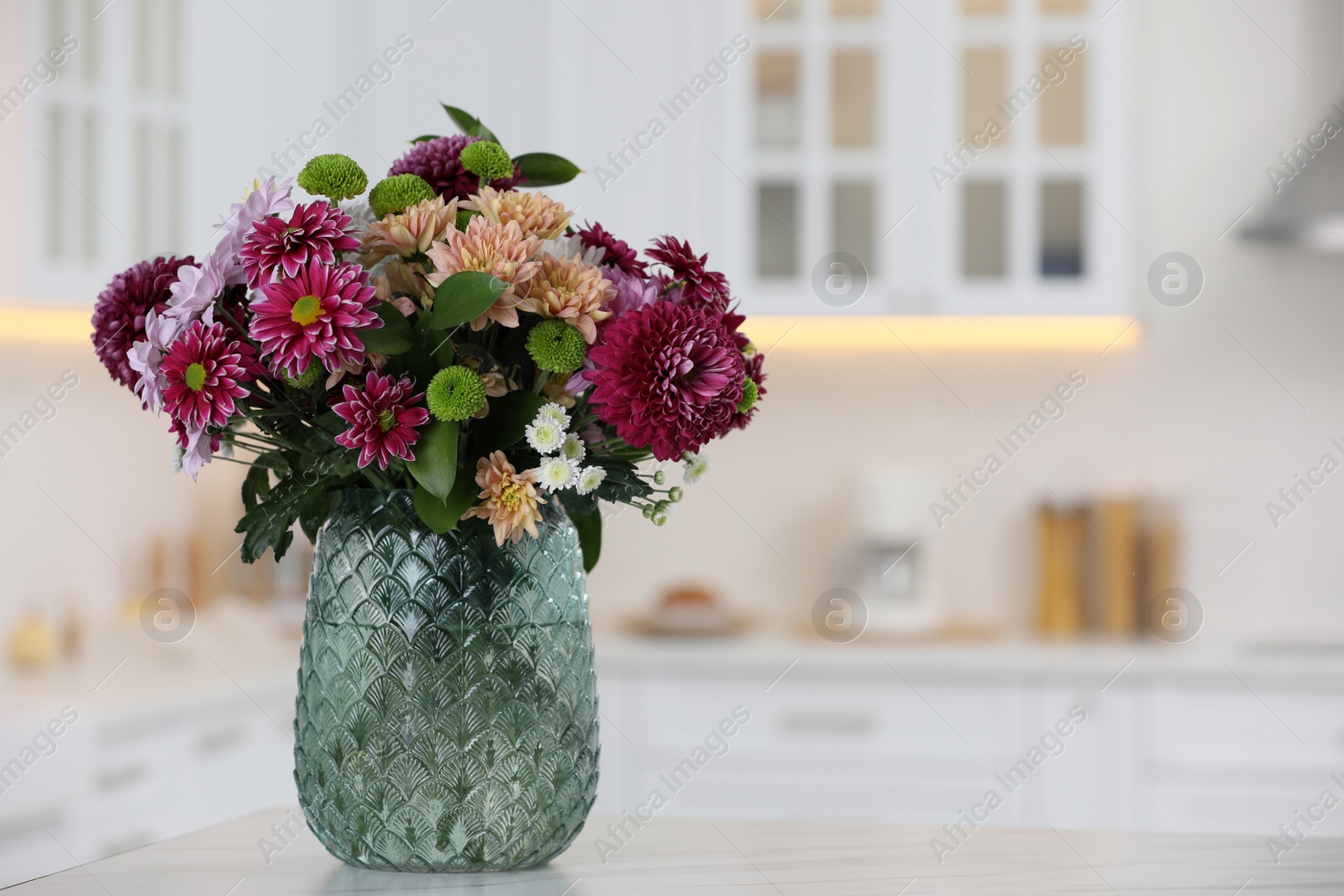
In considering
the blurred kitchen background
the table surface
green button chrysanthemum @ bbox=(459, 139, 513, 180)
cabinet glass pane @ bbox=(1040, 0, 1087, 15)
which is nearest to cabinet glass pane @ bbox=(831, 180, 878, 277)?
the blurred kitchen background

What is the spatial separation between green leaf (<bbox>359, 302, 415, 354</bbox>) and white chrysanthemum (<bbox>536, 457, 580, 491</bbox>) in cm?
10

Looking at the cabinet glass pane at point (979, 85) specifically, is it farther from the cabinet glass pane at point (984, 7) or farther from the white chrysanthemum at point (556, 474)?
the white chrysanthemum at point (556, 474)

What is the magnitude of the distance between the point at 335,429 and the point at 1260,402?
2521 millimetres

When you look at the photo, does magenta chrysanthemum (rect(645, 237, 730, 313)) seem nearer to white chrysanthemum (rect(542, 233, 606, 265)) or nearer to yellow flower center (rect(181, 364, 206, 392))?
white chrysanthemum (rect(542, 233, 606, 265))

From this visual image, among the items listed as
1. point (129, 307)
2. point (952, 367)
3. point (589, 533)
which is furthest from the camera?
point (952, 367)

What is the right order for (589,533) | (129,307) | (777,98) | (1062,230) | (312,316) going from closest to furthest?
(312,316) → (129,307) → (589,533) → (1062,230) → (777,98)

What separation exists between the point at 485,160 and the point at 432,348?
0.41ft

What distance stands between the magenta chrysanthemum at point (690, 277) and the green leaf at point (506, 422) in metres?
0.12

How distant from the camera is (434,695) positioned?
0.74 m

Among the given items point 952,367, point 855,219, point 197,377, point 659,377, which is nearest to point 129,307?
point 197,377

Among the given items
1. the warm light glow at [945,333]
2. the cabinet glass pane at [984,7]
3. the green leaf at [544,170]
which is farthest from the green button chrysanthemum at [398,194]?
the cabinet glass pane at [984,7]

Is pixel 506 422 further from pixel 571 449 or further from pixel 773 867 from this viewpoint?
pixel 773 867

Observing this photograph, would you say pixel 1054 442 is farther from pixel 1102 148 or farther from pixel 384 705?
pixel 384 705

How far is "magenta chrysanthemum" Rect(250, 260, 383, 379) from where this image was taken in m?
0.67
